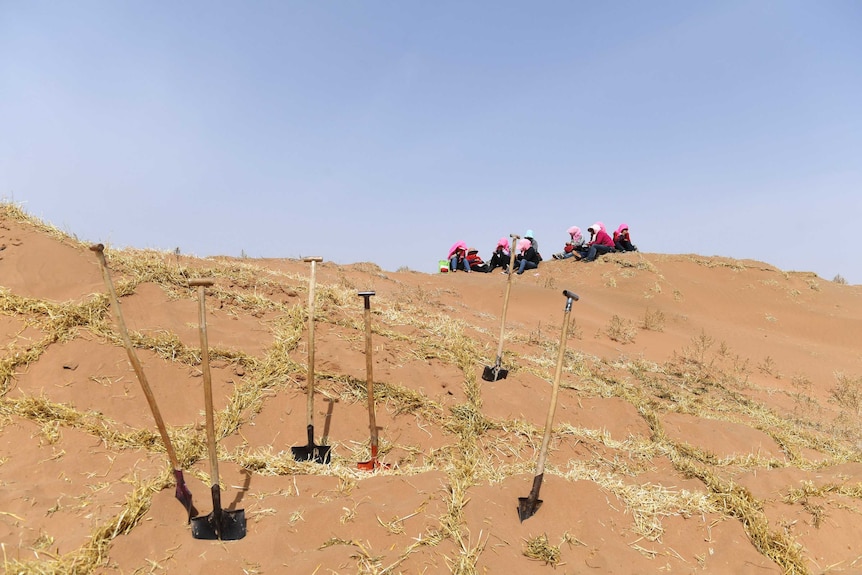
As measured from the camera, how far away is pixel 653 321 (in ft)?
42.3

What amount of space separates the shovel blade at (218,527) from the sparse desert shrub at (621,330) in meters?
10.0

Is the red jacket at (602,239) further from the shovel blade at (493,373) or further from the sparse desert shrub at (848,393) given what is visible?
the shovel blade at (493,373)

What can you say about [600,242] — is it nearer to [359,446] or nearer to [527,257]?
[527,257]

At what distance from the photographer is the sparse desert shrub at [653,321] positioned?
12531mm

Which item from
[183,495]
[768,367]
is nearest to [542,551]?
[183,495]

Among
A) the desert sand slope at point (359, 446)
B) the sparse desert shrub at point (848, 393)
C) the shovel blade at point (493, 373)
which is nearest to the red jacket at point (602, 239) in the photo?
the sparse desert shrub at point (848, 393)

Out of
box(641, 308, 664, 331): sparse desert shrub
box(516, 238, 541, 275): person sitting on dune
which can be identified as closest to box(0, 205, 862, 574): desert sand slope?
Result: box(641, 308, 664, 331): sparse desert shrub

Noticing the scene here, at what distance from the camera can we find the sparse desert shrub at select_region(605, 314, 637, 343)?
1142 cm

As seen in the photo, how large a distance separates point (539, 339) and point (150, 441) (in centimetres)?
685

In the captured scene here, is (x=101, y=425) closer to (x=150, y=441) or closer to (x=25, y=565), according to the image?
(x=150, y=441)

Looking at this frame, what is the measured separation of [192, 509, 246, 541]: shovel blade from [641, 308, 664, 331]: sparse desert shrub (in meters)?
11.6

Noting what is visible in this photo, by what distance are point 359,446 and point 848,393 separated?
10.1m

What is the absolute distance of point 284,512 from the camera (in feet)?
11.2

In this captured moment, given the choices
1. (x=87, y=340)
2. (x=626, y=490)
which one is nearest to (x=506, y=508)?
(x=626, y=490)
